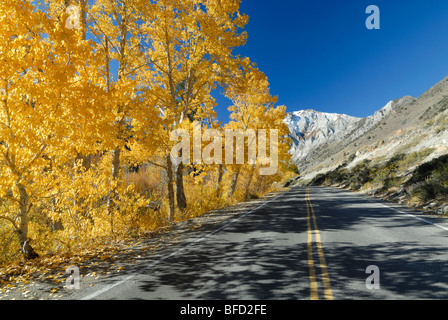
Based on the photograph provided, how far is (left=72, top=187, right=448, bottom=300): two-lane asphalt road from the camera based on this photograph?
3.86m

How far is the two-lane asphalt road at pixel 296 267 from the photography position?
152 inches

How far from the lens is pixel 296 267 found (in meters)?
4.85

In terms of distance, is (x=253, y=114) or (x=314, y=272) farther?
(x=253, y=114)

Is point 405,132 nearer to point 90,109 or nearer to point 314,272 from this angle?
point 314,272

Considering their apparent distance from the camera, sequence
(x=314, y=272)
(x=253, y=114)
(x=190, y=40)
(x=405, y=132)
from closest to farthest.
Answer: (x=314, y=272), (x=190, y=40), (x=253, y=114), (x=405, y=132)

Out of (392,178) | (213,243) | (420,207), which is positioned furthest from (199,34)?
(392,178)

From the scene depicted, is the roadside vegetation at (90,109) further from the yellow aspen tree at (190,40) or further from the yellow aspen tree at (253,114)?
the yellow aspen tree at (253,114)

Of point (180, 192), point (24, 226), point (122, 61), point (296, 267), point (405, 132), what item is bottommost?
point (296, 267)

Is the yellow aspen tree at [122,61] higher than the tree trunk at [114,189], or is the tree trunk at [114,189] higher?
the yellow aspen tree at [122,61]

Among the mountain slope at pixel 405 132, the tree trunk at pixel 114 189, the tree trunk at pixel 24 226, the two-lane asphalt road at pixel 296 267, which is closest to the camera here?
the two-lane asphalt road at pixel 296 267

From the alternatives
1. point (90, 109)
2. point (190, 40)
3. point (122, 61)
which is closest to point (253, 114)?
point (190, 40)

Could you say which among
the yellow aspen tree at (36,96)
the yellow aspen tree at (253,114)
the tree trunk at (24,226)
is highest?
the yellow aspen tree at (253,114)

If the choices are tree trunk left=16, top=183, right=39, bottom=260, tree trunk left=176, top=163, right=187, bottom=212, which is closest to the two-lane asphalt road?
tree trunk left=16, top=183, right=39, bottom=260

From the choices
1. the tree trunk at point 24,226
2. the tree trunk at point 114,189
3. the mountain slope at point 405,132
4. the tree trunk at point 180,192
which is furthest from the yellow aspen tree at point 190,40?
the mountain slope at point 405,132
